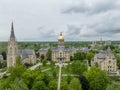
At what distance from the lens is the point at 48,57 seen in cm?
11625

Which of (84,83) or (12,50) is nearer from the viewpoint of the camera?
(84,83)

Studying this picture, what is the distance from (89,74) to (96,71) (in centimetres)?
246

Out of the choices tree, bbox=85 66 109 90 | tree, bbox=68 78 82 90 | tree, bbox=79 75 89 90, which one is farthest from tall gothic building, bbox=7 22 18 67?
tree, bbox=68 78 82 90

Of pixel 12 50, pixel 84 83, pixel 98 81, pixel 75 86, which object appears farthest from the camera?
pixel 12 50

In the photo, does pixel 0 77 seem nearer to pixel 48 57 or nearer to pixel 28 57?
pixel 28 57

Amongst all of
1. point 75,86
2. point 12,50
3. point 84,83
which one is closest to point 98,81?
point 84,83

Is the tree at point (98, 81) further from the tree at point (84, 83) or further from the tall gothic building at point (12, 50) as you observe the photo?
the tall gothic building at point (12, 50)

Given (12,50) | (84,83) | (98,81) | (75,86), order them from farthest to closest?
(12,50)
(98,81)
(84,83)
(75,86)

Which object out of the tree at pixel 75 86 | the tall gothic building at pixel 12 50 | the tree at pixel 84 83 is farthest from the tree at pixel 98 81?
the tall gothic building at pixel 12 50

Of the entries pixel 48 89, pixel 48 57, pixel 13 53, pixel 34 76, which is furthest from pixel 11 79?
pixel 48 57

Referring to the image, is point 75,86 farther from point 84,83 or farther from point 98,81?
point 98,81

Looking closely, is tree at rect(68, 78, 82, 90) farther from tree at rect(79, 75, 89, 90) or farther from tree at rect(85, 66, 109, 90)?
tree at rect(85, 66, 109, 90)

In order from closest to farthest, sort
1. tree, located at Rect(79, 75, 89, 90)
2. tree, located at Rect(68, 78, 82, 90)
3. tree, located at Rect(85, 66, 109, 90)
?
1. tree, located at Rect(68, 78, 82, 90)
2. tree, located at Rect(79, 75, 89, 90)
3. tree, located at Rect(85, 66, 109, 90)

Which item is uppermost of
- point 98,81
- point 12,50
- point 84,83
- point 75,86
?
point 12,50
